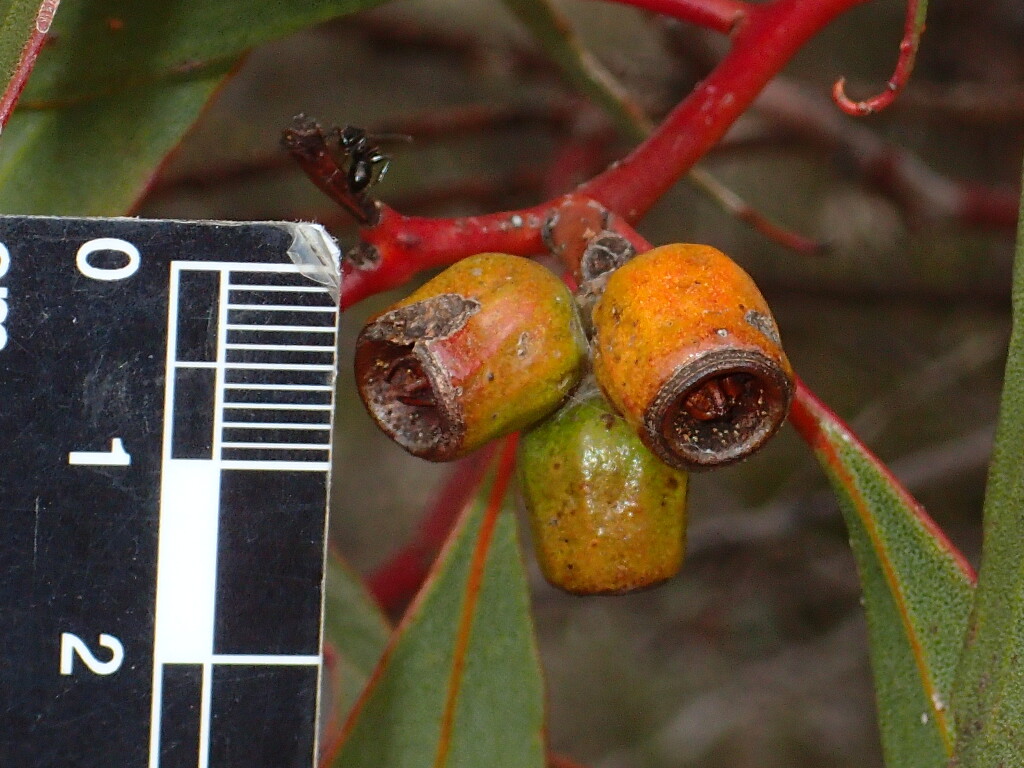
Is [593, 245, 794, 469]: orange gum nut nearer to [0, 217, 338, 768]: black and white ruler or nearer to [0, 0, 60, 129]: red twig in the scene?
[0, 217, 338, 768]: black and white ruler

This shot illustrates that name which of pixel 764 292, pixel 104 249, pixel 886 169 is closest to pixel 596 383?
pixel 104 249

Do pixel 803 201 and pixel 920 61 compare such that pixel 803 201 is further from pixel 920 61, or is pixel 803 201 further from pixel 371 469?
pixel 371 469

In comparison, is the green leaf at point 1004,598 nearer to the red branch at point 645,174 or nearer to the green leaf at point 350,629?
the red branch at point 645,174

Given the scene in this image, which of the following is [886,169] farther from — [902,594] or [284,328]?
[284,328]

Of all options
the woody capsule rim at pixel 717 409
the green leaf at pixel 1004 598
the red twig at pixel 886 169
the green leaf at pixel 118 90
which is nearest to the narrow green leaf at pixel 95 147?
the green leaf at pixel 118 90

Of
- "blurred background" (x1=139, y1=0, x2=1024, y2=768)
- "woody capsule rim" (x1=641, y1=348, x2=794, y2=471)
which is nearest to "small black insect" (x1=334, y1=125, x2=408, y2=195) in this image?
"woody capsule rim" (x1=641, y1=348, x2=794, y2=471)

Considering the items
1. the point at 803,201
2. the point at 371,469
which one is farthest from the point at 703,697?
the point at 803,201
